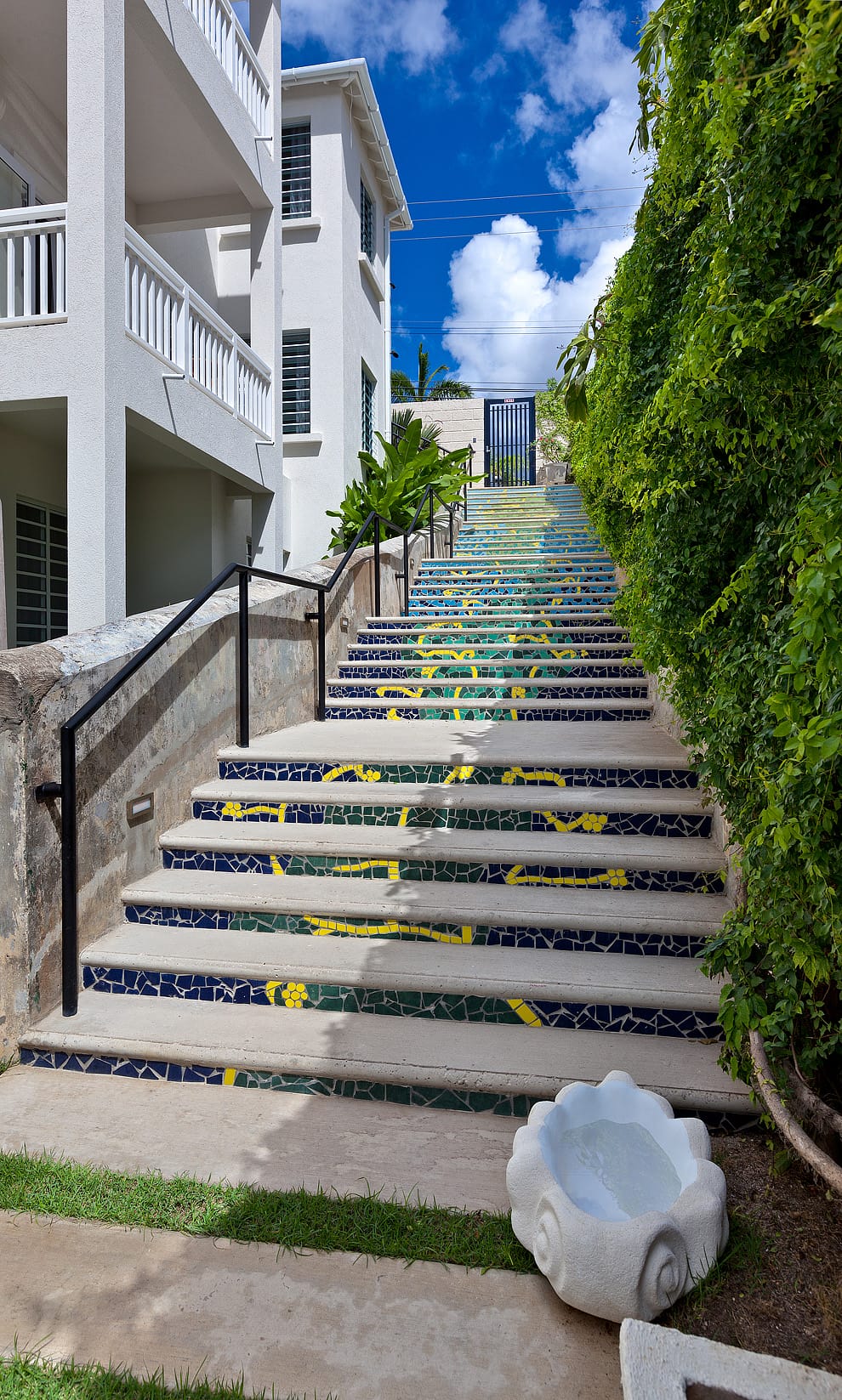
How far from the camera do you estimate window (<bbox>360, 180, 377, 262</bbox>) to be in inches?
481

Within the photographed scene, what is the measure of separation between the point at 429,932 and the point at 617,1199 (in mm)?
1306

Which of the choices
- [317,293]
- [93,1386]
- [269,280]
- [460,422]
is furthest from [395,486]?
Result: [460,422]

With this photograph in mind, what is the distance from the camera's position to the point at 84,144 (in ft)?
17.6

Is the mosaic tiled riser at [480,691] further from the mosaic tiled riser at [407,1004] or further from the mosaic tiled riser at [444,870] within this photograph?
the mosaic tiled riser at [407,1004]

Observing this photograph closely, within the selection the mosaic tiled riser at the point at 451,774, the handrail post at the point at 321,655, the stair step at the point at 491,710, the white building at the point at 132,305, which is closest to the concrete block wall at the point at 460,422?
the white building at the point at 132,305

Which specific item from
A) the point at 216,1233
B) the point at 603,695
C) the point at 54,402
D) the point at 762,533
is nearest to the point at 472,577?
the point at 603,695

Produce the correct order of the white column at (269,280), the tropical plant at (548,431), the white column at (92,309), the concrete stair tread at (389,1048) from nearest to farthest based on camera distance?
the concrete stair tread at (389,1048) < the white column at (92,309) < the white column at (269,280) < the tropical plant at (548,431)

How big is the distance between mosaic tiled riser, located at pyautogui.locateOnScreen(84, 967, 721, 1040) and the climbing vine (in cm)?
27

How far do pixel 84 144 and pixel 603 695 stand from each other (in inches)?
202

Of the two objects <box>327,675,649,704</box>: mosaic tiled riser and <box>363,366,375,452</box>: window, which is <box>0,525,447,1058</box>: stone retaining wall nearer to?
<box>327,675,649,704</box>: mosaic tiled riser

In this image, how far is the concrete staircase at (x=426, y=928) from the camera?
249cm

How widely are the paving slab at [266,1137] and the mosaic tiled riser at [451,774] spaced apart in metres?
1.78

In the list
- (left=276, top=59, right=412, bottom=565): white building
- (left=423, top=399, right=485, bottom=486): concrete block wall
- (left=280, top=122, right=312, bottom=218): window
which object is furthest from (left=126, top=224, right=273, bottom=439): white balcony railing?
(left=423, top=399, right=485, bottom=486): concrete block wall

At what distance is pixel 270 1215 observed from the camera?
1944 mm
